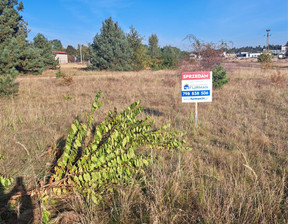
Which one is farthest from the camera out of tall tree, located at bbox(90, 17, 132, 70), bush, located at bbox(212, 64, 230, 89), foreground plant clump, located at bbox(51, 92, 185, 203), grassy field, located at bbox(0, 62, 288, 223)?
tall tree, located at bbox(90, 17, 132, 70)

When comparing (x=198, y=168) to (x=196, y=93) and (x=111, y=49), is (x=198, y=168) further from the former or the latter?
(x=111, y=49)

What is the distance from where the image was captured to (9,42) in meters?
12.7

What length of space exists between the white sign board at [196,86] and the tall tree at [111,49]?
76.7ft

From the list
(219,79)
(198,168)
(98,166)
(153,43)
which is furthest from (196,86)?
(153,43)

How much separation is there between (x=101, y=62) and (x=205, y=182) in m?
26.9

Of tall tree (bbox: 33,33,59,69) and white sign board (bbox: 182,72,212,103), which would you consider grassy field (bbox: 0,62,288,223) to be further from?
tall tree (bbox: 33,33,59,69)

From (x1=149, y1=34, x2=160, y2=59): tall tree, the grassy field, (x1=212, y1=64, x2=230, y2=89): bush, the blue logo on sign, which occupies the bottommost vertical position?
the grassy field

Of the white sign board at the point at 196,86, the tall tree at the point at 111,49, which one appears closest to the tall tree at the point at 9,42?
the white sign board at the point at 196,86

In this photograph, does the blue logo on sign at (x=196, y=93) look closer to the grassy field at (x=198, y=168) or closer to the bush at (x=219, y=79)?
the grassy field at (x=198, y=168)

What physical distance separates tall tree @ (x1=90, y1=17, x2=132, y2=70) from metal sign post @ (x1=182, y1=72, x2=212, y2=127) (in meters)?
23.4

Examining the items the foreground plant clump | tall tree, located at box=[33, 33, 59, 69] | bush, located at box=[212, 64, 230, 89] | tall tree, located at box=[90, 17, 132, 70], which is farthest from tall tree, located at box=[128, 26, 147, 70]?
the foreground plant clump

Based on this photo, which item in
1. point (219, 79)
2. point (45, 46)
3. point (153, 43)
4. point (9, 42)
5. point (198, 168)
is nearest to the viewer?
point (198, 168)

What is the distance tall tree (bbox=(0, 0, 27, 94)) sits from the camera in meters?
7.40

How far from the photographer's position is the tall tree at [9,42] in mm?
7398
